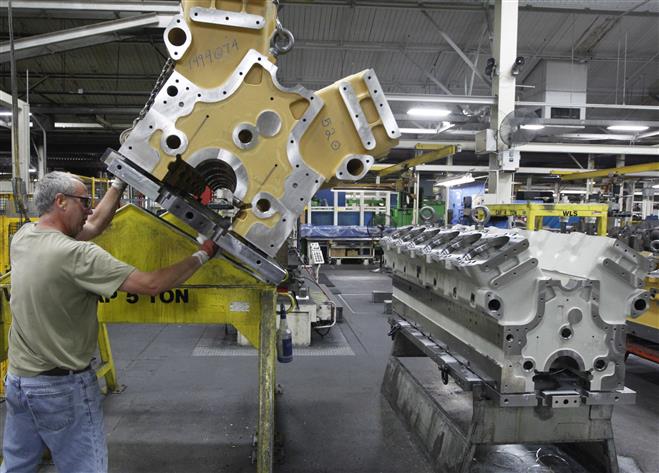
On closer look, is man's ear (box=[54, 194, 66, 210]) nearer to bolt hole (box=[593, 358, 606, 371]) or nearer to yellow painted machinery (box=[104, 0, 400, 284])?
yellow painted machinery (box=[104, 0, 400, 284])

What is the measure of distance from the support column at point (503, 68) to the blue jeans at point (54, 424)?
6722mm

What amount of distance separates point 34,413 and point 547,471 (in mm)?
3059

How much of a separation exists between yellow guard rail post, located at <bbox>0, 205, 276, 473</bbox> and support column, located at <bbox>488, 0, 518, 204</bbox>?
577 cm

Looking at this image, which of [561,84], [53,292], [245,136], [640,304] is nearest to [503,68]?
[561,84]

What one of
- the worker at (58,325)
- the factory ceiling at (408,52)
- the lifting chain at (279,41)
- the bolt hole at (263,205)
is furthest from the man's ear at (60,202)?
the factory ceiling at (408,52)

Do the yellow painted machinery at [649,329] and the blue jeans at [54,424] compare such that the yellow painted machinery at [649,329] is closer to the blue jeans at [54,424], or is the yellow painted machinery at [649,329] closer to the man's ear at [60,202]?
the blue jeans at [54,424]

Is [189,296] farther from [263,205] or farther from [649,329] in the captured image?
[649,329]

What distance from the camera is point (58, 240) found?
6.52 feet

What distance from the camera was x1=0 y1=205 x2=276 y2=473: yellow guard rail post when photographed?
8.75 feet

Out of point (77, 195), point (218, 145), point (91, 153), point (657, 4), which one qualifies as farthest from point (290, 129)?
point (91, 153)

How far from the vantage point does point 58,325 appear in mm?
2025

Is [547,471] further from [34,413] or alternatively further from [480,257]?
[34,413]

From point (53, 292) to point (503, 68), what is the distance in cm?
726

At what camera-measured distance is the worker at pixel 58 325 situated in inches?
77.8
